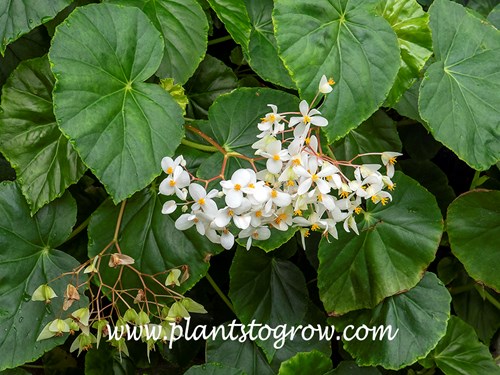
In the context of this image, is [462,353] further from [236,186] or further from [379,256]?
[236,186]

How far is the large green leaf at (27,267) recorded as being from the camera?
110 cm

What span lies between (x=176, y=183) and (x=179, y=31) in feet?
1.18

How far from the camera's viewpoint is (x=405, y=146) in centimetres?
158

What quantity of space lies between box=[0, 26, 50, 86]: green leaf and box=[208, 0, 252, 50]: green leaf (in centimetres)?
39

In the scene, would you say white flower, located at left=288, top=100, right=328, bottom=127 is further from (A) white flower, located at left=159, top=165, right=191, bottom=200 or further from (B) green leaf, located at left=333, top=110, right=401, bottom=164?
(B) green leaf, located at left=333, top=110, right=401, bottom=164

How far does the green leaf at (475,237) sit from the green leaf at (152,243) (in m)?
0.53

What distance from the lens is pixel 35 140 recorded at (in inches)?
44.4

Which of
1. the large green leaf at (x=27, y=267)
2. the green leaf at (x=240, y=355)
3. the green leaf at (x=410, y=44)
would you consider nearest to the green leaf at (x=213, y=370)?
the green leaf at (x=240, y=355)

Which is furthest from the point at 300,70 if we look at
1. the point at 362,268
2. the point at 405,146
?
the point at 405,146

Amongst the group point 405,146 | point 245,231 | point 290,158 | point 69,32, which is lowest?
point 405,146

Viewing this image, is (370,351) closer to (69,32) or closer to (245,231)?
(245,231)

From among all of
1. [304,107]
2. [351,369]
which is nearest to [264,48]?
[304,107]

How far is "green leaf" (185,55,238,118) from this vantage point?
4.43ft

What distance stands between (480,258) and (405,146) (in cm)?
38
